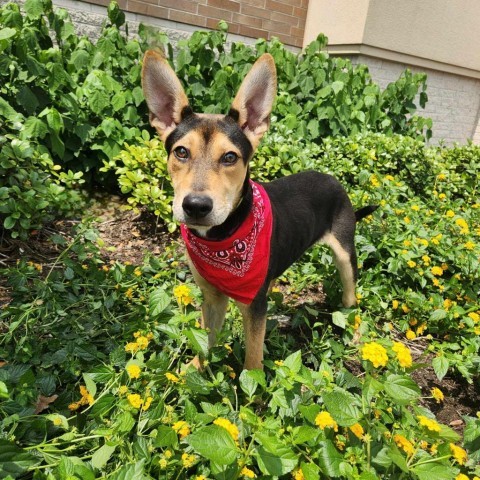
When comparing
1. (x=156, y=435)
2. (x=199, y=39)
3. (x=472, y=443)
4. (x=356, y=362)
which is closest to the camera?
(x=156, y=435)

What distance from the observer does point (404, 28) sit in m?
9.48

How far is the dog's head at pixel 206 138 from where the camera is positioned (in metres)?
2.25

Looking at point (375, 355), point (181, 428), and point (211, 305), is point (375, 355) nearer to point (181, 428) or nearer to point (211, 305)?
point (181, 428)

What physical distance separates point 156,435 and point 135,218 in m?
3.25

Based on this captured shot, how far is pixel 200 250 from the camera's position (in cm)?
269

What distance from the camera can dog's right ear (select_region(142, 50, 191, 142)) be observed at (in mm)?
2514

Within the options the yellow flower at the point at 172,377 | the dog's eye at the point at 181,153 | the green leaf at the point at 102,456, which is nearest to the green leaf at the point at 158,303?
the yellow flower at the point at 172,377

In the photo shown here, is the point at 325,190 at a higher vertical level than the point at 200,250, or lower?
higher

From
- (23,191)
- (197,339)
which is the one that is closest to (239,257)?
(197,339)

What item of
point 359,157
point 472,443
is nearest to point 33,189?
point 472,443

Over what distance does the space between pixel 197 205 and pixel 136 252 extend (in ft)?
8.25

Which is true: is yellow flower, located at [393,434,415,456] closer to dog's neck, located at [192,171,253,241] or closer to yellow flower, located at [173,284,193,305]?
yellow flower, located at [173,284,193,305]

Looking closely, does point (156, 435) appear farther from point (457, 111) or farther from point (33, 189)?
point (457, 111)

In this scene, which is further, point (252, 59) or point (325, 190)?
point (252, 59)
